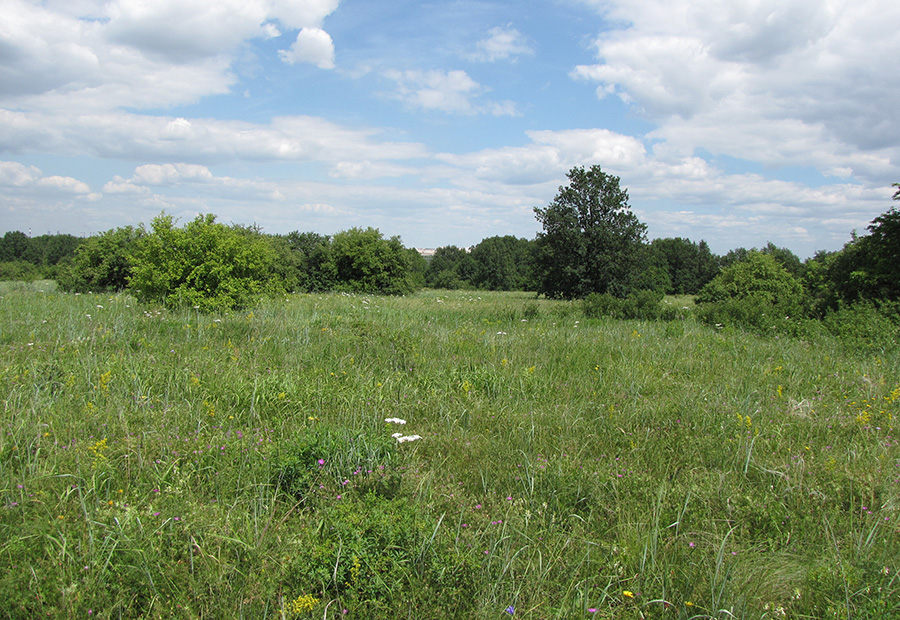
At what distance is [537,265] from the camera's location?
29.7m

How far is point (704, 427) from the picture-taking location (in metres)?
4.34

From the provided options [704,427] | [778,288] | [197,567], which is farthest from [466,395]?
[778,288]

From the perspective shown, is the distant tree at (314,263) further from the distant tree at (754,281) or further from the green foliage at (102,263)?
the distant tree at (754,281)

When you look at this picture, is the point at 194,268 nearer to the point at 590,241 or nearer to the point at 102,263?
the point at 102,263

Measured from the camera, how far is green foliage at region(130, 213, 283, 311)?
33.0 feet

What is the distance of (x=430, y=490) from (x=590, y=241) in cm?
2655

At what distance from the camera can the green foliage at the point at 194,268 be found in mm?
10062

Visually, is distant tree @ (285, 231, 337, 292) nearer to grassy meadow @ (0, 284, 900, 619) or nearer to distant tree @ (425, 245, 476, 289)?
grassy meadow @ (0, 284, 900, 619)

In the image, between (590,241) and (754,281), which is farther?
(754,281)

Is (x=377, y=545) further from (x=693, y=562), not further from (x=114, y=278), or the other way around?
(x=114, y=278)

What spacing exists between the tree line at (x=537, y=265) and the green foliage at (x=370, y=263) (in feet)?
0.21

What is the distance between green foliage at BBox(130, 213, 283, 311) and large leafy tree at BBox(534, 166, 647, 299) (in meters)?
20.7

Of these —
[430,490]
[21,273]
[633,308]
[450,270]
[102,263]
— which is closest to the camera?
[430,490]

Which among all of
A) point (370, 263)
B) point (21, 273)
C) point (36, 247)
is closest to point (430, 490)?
point (370, 263)
